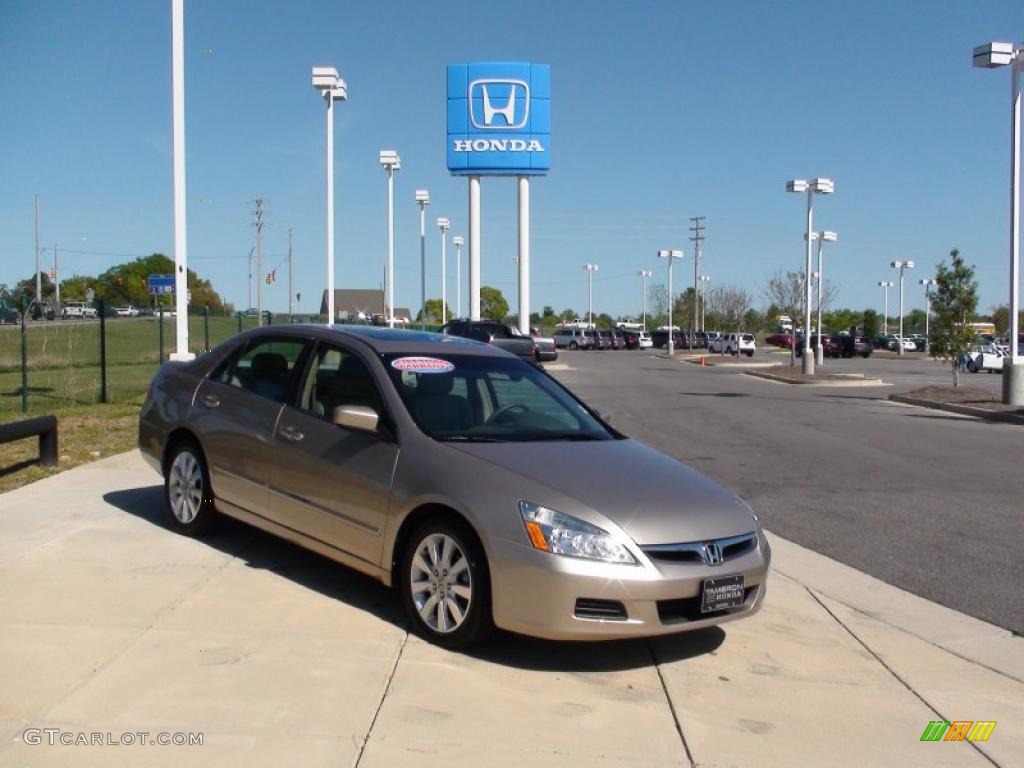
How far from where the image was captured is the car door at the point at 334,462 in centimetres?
556

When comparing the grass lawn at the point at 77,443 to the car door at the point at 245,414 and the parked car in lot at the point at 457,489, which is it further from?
the parked car in lot at the point at 457,489

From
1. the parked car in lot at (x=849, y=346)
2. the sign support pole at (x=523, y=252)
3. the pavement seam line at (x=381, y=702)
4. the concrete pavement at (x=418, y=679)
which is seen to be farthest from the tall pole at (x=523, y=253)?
the pavement seam line at (x=381, y=702)

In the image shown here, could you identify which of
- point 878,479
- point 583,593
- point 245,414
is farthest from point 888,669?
point 878,479

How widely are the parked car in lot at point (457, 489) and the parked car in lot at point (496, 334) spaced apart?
21941 mm

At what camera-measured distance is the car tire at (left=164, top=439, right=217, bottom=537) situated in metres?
7.08

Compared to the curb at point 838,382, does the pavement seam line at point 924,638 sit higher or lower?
lower

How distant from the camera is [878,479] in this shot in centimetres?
1174

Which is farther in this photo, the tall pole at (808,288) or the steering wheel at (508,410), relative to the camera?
the tall pole at (808,288)

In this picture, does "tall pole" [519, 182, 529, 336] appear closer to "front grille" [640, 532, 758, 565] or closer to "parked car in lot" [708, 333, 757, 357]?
"parked car in lot" [708, 333, 757, 357]

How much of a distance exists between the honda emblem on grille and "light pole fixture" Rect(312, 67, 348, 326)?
21503 mm

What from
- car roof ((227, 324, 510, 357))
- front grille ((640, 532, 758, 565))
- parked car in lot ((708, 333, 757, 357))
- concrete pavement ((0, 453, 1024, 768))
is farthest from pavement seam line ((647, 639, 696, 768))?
parked car in lot ((708, 333, 757, 357))

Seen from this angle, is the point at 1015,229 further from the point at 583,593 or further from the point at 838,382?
the point at 583,593

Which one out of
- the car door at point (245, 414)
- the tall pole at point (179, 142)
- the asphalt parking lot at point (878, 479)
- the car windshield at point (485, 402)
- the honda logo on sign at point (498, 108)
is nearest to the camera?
the car windshield at point (485, 402)

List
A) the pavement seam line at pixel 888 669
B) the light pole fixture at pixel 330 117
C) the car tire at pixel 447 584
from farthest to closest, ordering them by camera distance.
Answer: the light pole fixture at pixel 330 117 → the car tire at pixel 447 584 → the pavement seam line at pixel 888 669
